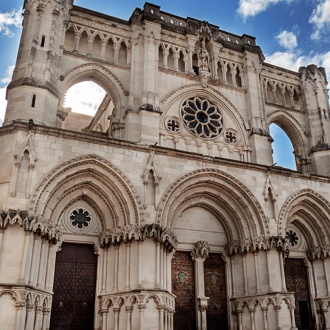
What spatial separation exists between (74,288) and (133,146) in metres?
4.81

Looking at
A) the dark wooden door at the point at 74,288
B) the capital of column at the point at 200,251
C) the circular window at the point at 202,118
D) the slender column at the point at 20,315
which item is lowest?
the slender column at the point at 20,315

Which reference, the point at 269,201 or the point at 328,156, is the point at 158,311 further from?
the point at 328,156

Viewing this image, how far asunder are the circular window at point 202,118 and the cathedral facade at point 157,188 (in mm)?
61

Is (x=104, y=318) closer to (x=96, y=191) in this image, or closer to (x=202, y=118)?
(x=96, y=191)

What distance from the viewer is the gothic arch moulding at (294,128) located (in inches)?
755

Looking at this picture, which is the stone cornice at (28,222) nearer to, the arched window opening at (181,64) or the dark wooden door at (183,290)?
the dark wooden door at (183,290)

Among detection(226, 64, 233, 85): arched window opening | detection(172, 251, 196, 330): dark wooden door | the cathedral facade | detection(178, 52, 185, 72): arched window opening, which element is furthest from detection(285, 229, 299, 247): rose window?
detection(178, 52, 185, 72): arched window opening

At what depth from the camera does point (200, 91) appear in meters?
17.5

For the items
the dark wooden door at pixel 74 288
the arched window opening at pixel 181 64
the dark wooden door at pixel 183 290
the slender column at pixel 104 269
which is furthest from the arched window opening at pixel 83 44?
the dark wooden door at pixel 183 290

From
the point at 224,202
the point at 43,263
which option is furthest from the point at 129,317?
the point at 224,202

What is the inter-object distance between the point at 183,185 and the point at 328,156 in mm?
8139

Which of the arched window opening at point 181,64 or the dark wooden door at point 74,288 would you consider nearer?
the dark wooden door at point 74,288

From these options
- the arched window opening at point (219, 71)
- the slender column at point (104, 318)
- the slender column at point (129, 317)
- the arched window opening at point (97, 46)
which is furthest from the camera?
the arched window opening at point (219, 71)

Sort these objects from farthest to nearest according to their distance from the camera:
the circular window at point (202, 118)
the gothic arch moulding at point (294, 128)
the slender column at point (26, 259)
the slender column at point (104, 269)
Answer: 1. the gothic arch moulding at point (294, 128)
2. the circular window at point (202, 118)
3. the slender column at point (104, 269)
4. the slender column at point (26, 259)
